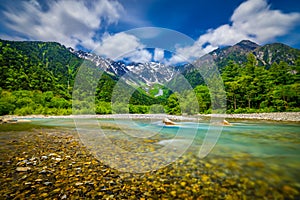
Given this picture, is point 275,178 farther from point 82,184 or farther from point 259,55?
point 259,55

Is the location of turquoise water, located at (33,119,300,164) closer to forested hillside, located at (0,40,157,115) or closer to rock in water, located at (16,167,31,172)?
rock in water, located at (16,167,31,172)

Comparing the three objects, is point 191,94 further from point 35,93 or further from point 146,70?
point 35,93

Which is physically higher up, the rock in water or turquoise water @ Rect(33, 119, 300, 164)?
turquoise water @ Rect(33, 119, 300, 164)

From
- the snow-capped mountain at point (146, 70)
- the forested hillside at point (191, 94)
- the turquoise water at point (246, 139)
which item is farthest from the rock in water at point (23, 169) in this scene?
the forested hillside at point (191, 94)

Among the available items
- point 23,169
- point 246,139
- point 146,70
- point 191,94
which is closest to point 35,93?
point 191,94

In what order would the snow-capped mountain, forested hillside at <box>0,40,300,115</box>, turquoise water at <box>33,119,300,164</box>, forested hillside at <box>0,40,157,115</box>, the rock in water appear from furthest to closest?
forested hillside at <box>0,40,157,115</box>, forested hillside at <box>0,40,300,115</box>, the snow-capped mountain, turquoise water at <box>33,119,300,164</box>, the rock in water

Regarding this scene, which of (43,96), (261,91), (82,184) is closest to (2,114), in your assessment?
(43,96)

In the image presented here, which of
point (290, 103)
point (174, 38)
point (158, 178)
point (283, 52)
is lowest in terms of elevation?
point (158, 178)

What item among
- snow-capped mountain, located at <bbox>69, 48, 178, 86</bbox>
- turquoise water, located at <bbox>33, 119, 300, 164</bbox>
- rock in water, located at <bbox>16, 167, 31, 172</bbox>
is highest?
snow-capped mountain, located at <bbox>69, 48, 178, 86</bbox>

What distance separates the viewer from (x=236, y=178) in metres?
3.19

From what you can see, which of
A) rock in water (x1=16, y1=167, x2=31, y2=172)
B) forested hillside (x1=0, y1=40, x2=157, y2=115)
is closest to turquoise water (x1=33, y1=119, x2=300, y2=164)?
rock in water (x1=16, y1=167, x2=31, y2=172)

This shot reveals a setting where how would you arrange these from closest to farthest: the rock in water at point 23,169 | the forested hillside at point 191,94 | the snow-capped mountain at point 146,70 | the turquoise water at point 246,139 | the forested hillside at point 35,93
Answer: the rock in water at point 23,169, the turquoise water at point 246,139, the snow-capped mountain at point 146,70, the forested hillside at point 191,94, the forested hillside at point 35,93

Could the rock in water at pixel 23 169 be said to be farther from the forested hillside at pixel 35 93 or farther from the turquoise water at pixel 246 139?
the forested hillside at pixel 35 93

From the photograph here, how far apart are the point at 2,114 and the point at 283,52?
227 meters
